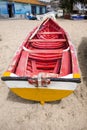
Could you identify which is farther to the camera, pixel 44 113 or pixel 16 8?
pixel 16 8

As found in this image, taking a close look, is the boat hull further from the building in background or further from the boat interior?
the building in background

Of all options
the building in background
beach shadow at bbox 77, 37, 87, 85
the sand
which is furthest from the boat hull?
the building in background

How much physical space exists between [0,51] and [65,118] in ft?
15.0

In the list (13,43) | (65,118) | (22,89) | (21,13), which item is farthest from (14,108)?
(21,13)

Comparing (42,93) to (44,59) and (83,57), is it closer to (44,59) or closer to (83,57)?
(44,59)

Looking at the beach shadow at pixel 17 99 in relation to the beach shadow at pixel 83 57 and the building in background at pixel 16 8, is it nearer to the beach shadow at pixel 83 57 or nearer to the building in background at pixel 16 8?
the beach shadow at pixel 83 57

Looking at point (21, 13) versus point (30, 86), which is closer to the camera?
point (30, 86)

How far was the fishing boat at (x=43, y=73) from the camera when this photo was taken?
12.2 ft

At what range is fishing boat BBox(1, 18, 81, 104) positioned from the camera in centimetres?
373

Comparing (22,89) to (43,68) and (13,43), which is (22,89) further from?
(13,43)

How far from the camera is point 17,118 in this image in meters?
3.96

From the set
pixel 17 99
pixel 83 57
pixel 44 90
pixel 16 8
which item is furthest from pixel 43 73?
pixel 16 8

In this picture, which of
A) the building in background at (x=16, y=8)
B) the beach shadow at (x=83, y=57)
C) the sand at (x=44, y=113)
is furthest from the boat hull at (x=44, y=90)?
the building in background at (x=16, y=8)

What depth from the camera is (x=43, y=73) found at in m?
3.84
